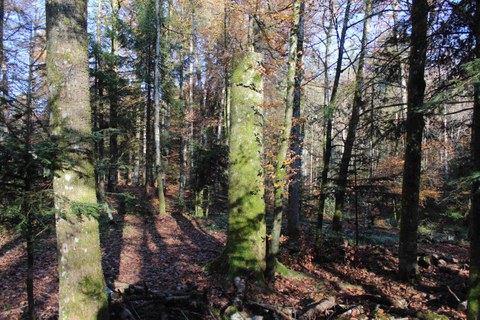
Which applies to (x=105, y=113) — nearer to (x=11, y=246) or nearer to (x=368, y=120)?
(x=11, y=246)

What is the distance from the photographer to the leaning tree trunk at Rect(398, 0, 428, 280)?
741 cm

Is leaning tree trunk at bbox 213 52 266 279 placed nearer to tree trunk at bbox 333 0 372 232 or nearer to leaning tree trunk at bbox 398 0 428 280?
tree trunk at bbox 333 0 372 232

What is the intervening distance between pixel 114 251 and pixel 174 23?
19.2 m

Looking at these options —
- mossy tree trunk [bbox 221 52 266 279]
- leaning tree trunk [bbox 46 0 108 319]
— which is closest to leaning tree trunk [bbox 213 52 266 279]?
mossy tree trunk [bbox 221 52 266 279]

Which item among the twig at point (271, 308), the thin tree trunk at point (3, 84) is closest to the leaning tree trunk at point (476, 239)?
the twig at point (271, 308)

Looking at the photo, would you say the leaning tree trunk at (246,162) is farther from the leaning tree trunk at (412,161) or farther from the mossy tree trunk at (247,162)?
the leaning tree trunk at (412,161)

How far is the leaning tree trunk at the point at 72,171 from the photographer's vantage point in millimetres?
4016

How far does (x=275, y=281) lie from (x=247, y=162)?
2.84m

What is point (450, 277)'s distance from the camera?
851 cm

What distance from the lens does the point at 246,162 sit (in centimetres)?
717

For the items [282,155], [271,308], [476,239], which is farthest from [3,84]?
[476,239]

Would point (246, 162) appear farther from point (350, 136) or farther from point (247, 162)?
point (350, 136)

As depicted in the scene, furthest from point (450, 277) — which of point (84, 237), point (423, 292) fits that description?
point (84, 237)

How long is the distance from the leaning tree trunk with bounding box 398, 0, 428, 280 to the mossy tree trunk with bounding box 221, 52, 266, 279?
3666 mm
